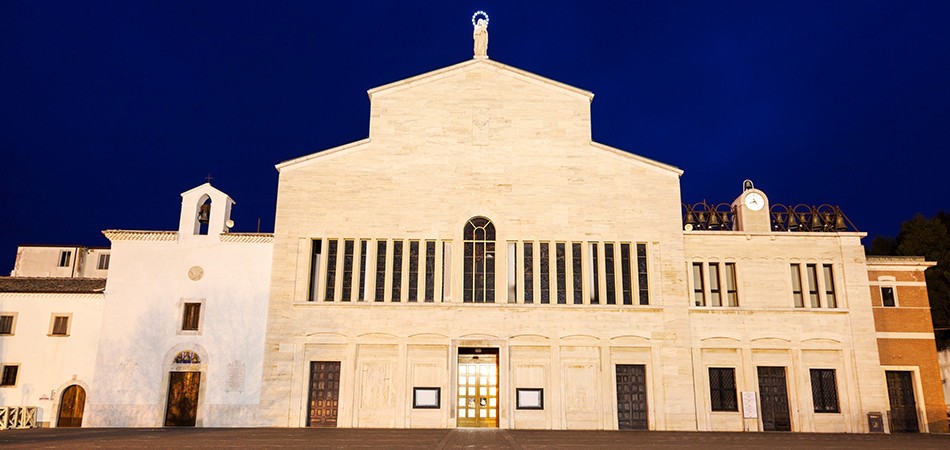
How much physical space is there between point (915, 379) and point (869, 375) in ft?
8.96

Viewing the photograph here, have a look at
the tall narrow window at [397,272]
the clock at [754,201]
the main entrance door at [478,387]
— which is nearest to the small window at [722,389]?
the clock at [754,201]

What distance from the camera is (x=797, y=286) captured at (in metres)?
30.1

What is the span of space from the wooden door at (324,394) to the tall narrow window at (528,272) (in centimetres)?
867

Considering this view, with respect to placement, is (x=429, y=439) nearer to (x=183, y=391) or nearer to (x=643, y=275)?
(x=183, y=391)

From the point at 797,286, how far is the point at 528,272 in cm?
1244

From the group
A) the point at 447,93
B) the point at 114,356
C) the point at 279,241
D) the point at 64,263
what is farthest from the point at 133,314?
the point at 64,263

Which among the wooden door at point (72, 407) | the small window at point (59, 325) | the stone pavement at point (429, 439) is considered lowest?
the stone pavement at point (429, 439)

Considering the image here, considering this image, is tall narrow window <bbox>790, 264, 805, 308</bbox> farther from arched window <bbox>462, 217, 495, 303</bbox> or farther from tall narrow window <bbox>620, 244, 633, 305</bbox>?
arched window <bbox>462, 217, 495, 303</bbox>

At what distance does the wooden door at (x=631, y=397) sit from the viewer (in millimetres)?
27891

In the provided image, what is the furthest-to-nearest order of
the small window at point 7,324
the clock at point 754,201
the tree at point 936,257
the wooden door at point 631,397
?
the tree at point 936,257 < the clock at point 754,201 < the small window at point 7,324 < the wooden door at point 631,397

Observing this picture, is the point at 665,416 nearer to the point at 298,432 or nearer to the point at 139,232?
the point at 298,432

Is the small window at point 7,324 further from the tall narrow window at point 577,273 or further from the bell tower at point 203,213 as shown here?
the tall narrow window at point 577,273

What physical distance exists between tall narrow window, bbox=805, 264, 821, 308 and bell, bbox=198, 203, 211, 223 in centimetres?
2749

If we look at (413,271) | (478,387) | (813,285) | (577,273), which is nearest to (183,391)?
(413,271)
